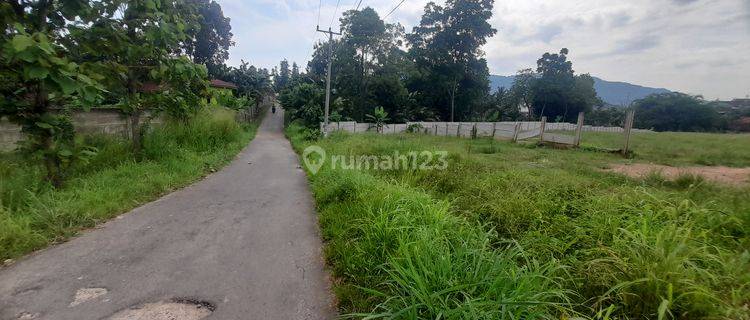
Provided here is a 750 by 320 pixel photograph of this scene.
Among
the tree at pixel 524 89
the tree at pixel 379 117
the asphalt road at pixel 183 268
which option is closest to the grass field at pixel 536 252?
the asphalt road at pixel 183 268

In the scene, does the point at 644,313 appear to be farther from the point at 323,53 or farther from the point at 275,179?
the point at 323,53

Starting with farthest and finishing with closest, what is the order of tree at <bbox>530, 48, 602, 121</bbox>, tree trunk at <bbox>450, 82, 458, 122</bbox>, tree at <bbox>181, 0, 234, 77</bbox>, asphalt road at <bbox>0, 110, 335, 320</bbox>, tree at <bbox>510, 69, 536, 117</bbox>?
tree at <bbox>510, 69, 536, 117</bbox>
tree at <bbox>530, 48, 602, 121</bbox>
tree trunk at <bbox>450, 82, 458, 122</bbox>
tree at <bbox>181, 0, 234, 77</bbox>
asphalt road at <bbox>0, 110, 335, 320</bbox>

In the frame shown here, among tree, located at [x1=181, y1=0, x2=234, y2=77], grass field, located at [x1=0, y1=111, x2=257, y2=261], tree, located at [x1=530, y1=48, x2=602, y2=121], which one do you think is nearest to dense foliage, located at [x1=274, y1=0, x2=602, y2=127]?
tree, located at [x1=530, y1=48, x2=602, y2=121]

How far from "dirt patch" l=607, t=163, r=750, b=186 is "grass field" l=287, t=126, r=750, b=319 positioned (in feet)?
4.51

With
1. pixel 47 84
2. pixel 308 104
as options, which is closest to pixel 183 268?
pixel 47 84

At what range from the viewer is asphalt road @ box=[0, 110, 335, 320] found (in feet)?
8.71

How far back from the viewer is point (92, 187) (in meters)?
5.33

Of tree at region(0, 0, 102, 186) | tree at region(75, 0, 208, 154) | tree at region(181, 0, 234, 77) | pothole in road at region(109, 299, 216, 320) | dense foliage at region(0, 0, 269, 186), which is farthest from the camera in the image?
tree at region(181, 0, 234, 77)

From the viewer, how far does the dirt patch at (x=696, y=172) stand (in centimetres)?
674

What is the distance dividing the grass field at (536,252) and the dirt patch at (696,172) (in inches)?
54.2

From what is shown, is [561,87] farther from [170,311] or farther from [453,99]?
[170,311]

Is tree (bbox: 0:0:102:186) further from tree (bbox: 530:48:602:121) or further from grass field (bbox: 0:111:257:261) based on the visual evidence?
tree (bbox: 530:48:602:121)

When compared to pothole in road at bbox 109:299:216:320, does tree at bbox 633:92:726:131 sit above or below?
above

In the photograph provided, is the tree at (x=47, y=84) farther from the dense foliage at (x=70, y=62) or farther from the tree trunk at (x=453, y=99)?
the tree trunk at (x=453, y=99)
